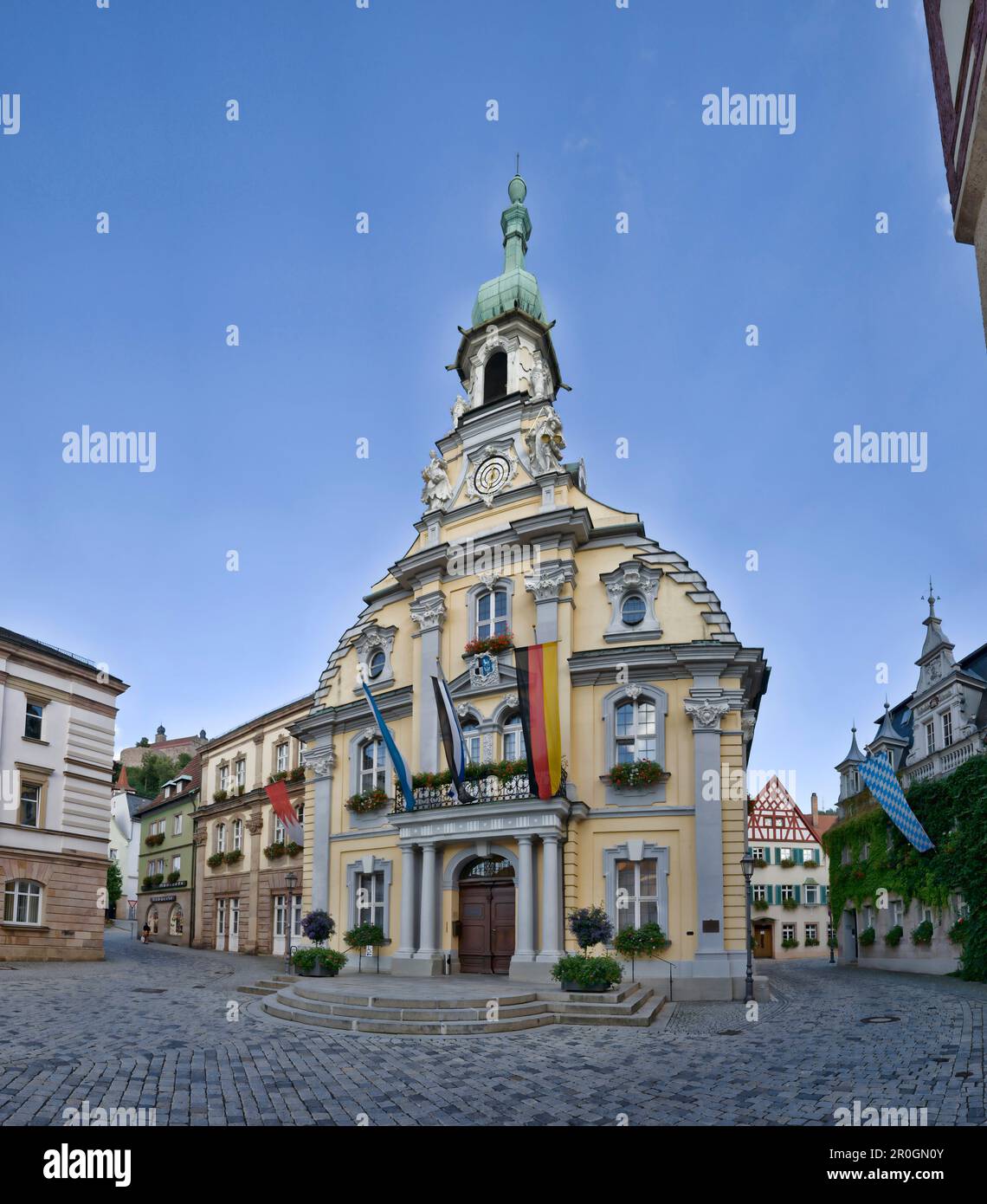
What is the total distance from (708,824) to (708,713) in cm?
273

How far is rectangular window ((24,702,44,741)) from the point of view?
104 ft

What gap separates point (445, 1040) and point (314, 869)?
14.8 meters

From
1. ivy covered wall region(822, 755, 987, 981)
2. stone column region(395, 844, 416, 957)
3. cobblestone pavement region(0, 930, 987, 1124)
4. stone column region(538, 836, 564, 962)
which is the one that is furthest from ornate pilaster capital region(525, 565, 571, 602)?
ivy covered wall region(822, 755, 987, 981)

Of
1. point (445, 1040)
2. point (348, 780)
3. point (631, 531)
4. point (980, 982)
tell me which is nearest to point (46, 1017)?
point (445, 1040)

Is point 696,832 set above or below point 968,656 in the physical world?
below

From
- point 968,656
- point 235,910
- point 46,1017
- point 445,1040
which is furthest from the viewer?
point 235,910

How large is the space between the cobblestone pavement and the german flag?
585cm

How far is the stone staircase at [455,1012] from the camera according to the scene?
16031 millimetres

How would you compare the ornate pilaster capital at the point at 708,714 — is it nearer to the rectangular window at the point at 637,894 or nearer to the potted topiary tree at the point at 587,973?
the rectangular window at the point at 637,894

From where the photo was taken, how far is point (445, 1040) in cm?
1509

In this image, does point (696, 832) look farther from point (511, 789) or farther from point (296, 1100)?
point (296, 1100)

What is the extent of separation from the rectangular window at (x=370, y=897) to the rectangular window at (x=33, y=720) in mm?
13133

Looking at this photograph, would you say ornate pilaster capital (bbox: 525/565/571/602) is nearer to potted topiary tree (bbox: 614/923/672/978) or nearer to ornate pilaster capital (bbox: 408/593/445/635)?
ornate pilaster capital (bbox: 408/593/445/635)

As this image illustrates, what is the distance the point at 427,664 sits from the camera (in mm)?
27422
